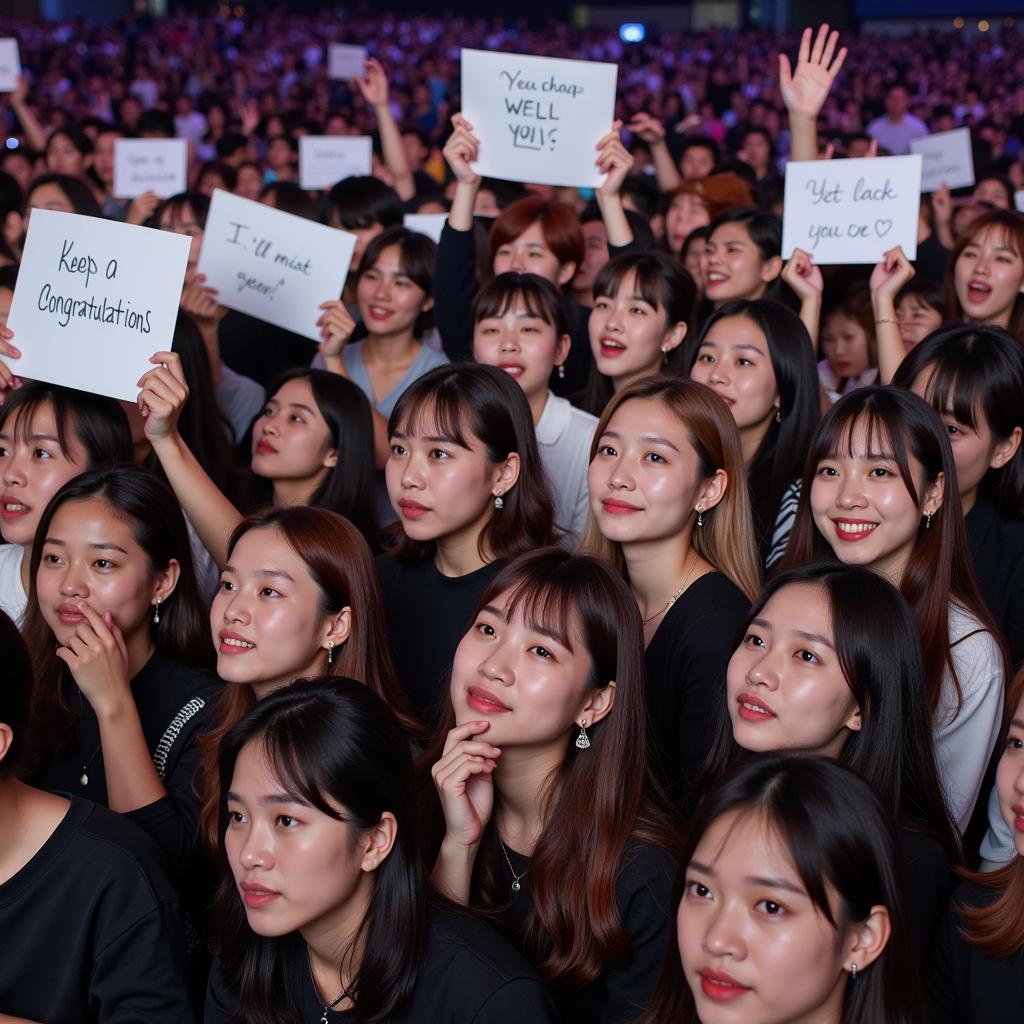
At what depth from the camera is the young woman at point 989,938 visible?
7.33 ft

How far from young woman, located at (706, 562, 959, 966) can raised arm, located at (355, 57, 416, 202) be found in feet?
13.6

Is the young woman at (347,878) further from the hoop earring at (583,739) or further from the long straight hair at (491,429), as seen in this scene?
the long straight hair at (491,429)

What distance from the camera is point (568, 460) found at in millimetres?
4219

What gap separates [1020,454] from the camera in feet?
11.8

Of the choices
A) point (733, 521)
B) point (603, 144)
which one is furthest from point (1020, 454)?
point (603, 144)

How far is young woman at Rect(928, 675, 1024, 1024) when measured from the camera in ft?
7.33

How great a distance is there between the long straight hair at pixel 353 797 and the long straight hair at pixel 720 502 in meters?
1.11

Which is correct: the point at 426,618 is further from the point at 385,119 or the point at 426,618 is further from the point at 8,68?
the point at 8,68

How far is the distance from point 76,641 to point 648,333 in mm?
2162

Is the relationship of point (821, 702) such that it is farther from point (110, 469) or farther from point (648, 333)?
point (648, 333)

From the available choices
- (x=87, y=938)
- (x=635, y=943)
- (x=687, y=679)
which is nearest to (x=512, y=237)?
(x=687, y=679)

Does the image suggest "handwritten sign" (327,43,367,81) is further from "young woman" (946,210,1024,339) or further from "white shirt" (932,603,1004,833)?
"white shirt" (932,603,1004,833)

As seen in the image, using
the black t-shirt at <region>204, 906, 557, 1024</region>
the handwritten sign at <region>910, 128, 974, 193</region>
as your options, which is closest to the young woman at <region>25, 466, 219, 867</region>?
the black t-shirt at <region>204, 906, 557, 1024</region>

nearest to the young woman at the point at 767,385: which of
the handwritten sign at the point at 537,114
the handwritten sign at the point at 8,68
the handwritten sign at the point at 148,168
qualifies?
the handwritten sign at the point at 537,114
